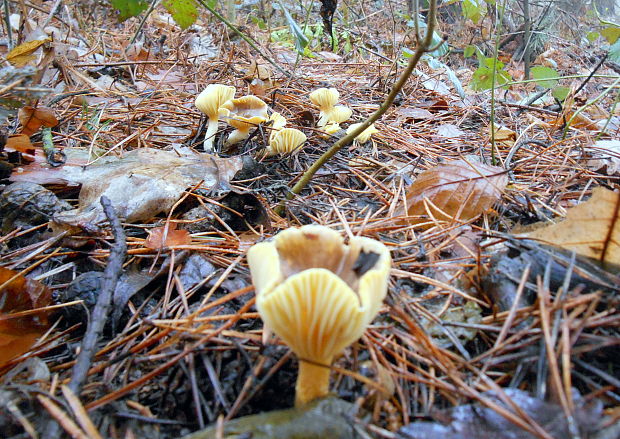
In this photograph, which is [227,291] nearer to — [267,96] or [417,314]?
[417,314]

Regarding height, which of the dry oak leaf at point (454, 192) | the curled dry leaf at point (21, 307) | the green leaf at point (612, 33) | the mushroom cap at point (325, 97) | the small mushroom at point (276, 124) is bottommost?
the curled dry leaf at point (21, 307)

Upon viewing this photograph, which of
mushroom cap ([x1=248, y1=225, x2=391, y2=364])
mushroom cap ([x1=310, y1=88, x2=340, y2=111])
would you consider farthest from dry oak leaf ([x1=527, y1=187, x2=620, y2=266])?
mushroom cap ([x1=310, y1=88, x2=340, y2=111])

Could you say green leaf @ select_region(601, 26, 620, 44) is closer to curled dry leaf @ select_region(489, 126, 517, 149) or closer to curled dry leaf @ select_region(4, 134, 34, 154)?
curled dry leaf @ select_region(489, 126, 517, 149)

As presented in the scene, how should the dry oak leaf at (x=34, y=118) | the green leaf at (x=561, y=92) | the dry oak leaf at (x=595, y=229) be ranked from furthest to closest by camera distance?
the green leaf at (x=561, y=92) < the dry oak leaf at (x=34, y=118) < the dry oak leaf at (x=595, y=229)

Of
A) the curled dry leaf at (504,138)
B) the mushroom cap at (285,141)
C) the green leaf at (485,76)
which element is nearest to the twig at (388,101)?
the mushroom cap at (285,141)

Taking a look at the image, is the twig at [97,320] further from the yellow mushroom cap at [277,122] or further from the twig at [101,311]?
the yellow mushroom cap at [277,122]

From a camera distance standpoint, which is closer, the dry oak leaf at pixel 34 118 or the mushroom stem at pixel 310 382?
the mushroom stem at pixel 310 382

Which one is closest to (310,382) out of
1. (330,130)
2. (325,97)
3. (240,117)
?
(240,117)

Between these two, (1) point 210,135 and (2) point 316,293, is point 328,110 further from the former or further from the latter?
(2) point 316,293
